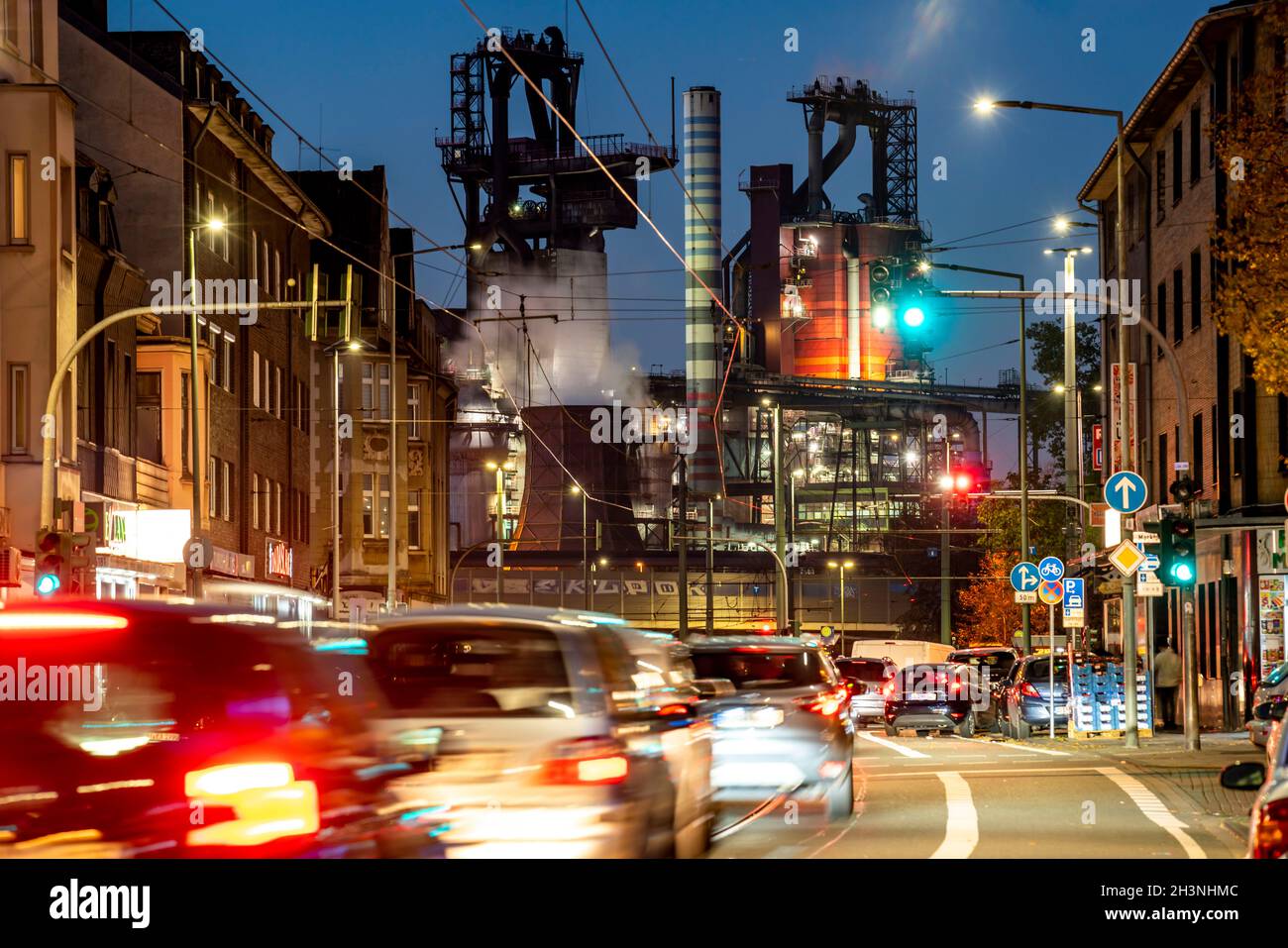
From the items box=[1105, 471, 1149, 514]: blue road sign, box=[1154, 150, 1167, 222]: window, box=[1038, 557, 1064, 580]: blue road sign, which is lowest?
box=[1038, 557, 1064, 580]: blue road sign

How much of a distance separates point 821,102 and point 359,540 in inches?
2595

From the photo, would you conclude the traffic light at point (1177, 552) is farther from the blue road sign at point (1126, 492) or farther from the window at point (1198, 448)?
the window at point (1198, 448)

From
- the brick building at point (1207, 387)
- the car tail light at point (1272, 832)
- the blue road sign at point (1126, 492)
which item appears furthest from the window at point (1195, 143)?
the car tail light at point (1272, 832)

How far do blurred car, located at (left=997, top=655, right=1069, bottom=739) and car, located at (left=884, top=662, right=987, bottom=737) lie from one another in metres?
2.57

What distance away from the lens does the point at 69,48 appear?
44688 millimetres

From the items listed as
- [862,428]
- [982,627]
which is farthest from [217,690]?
[862,428]

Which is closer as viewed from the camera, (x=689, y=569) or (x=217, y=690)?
(x=217, y=690)

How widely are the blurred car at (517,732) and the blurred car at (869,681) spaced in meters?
31.8

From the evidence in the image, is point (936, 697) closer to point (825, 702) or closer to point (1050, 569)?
point (1050, 569)

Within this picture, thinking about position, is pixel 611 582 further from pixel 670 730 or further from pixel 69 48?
pixel 670 730

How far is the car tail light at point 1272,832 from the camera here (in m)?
6.99

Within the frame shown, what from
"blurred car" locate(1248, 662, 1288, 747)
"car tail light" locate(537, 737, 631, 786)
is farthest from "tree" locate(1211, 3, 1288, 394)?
"car tail light" locate(537, 737, 631, 786)

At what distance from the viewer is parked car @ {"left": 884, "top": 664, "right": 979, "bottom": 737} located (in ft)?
131

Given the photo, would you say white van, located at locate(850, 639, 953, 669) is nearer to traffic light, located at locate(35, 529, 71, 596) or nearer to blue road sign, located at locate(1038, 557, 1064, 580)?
blue road sign, located at locate(1038, 557, 1064, 580)
